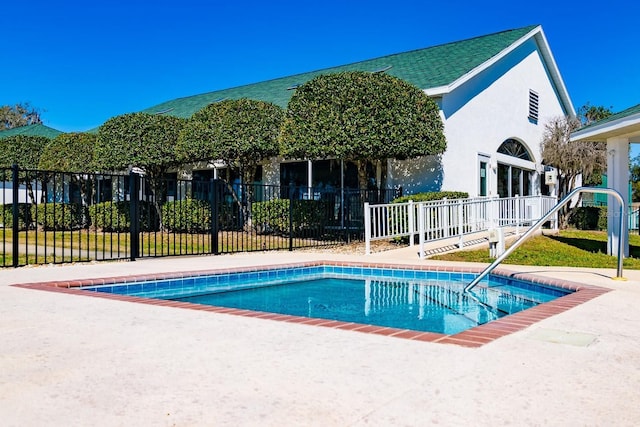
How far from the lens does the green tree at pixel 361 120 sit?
12023 millimetres

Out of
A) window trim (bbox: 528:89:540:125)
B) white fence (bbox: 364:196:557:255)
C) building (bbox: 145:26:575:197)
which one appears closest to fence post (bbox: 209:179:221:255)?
white fence (bbox: 364:196:557:255)

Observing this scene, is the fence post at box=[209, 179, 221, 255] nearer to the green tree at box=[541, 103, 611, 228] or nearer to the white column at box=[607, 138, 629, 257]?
the white column at box=[607, 138, 629, 257]

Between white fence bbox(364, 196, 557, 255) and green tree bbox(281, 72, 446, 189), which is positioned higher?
green tree bbox(281, 72, 446, 189)

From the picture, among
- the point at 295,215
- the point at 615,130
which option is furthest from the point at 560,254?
the point at 295,215

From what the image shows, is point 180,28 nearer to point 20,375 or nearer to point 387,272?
point 387,272

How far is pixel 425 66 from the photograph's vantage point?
1596 cm

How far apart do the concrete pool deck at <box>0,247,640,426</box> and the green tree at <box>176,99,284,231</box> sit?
32.2 feet

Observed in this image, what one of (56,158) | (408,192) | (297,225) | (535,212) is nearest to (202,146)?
(297,225)

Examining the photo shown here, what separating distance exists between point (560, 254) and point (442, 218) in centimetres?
234

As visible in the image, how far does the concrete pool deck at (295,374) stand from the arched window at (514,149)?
13.6m

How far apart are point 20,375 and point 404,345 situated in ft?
7.08

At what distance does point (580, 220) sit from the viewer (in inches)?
708

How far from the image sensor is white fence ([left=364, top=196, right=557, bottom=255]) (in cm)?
1047

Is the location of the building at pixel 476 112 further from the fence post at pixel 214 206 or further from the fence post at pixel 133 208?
the fence post at pixel 133 208
